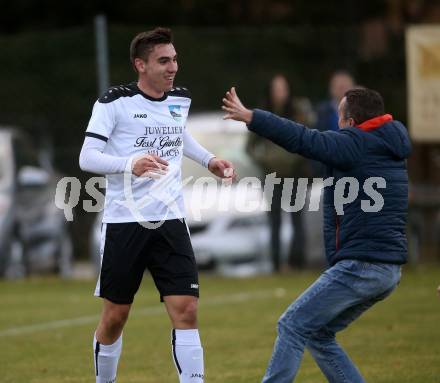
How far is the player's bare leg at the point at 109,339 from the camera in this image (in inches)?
284

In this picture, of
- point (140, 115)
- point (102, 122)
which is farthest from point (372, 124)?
point (102, 122)

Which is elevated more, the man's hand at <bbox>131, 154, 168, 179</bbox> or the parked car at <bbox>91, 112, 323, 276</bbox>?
the man's hand at <bbox>131, 154, 168, 179</bbox>

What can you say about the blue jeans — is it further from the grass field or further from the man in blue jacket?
the grass field

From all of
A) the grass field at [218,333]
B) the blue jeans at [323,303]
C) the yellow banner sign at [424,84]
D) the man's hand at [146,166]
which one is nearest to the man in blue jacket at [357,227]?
the blue jeans at [323,303]

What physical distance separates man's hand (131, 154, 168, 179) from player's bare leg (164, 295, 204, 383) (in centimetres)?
78

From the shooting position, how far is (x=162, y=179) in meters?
7.25

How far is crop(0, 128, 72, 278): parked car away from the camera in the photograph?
1560 centimetres

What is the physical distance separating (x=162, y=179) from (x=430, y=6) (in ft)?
53.6

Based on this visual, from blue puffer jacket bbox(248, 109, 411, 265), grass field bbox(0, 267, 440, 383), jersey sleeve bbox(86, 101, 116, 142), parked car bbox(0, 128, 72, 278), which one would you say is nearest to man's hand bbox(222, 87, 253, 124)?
blue puffer jacket bbox(248, 109, 411, 265)

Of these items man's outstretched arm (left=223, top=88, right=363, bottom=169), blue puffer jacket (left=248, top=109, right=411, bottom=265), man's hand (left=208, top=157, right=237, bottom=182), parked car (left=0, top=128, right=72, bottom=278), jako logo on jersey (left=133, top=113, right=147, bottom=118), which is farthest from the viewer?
parked car (left=0, top=128, right=72, bottom=278)


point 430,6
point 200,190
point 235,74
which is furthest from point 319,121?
point 430,6

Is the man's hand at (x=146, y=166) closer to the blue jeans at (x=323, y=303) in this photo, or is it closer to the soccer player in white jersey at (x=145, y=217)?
the soccer player in white jersey at (x=145, y=217)

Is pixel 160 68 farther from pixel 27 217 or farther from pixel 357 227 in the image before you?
pixel 27 217

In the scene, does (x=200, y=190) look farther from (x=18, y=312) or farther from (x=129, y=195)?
(x=129, y=195)
